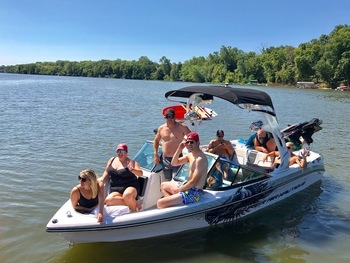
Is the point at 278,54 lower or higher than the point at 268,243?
higher

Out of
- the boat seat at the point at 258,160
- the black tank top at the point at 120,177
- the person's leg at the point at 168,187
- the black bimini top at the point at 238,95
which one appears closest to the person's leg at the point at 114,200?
the black tank top at the point at 120,177

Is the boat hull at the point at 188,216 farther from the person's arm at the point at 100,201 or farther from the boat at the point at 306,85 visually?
the boat at the point at 306,85

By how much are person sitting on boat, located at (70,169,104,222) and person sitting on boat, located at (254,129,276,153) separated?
472 centimetres

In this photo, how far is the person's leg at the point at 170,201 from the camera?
225 inches

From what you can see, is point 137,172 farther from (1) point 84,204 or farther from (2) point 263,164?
(2) point 263,164

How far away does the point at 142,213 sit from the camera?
5.50 m

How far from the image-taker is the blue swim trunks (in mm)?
5805

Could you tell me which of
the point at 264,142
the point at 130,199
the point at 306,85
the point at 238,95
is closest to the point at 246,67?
the point at 306,85

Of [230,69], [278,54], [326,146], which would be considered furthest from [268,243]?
[230,69]

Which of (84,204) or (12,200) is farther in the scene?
(12,200)

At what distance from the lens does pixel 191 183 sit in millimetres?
5777

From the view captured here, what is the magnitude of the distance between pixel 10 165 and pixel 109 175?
516 centimetres

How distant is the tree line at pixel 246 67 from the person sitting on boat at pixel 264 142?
58.3 m

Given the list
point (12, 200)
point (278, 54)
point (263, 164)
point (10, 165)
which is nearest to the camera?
point (12, 200)
